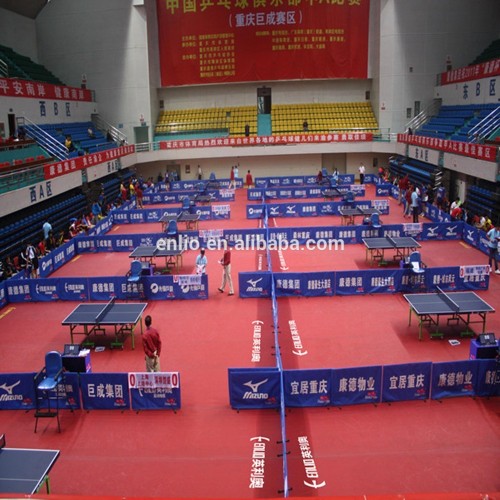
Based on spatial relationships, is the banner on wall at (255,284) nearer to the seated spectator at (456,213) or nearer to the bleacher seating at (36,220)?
the bleacher seating at (36,220)

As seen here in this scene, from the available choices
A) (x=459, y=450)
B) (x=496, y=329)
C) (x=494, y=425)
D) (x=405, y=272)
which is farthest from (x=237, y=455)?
(x=405, y=272)

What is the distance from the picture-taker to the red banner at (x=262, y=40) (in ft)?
139

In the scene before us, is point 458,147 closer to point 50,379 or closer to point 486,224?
point 486,224

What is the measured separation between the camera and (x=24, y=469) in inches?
305

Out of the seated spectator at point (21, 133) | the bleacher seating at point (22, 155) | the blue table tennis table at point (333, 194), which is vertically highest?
the seated spectator at point (21, 133)

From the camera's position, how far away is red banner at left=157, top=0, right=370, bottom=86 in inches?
1671

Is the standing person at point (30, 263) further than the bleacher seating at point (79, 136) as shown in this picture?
No

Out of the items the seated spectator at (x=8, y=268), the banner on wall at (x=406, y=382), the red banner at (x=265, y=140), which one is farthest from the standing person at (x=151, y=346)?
the red banner at (x=265, y=140)

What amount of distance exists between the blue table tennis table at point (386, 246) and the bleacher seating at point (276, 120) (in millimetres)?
24182

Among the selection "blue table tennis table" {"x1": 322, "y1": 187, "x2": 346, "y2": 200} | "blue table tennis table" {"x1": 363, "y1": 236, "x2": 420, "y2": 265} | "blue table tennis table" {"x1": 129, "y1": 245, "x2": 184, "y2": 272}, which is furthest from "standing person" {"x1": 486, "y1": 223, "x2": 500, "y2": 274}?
"blue table tennis table" {"x1": 322, "y1": 187, "x2": 346, "y2": 200}

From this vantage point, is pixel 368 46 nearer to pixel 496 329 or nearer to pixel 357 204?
pixel 357 204

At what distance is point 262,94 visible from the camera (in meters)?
46.8

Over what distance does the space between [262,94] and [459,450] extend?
133 feet

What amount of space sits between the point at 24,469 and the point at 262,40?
4059 centimetres
